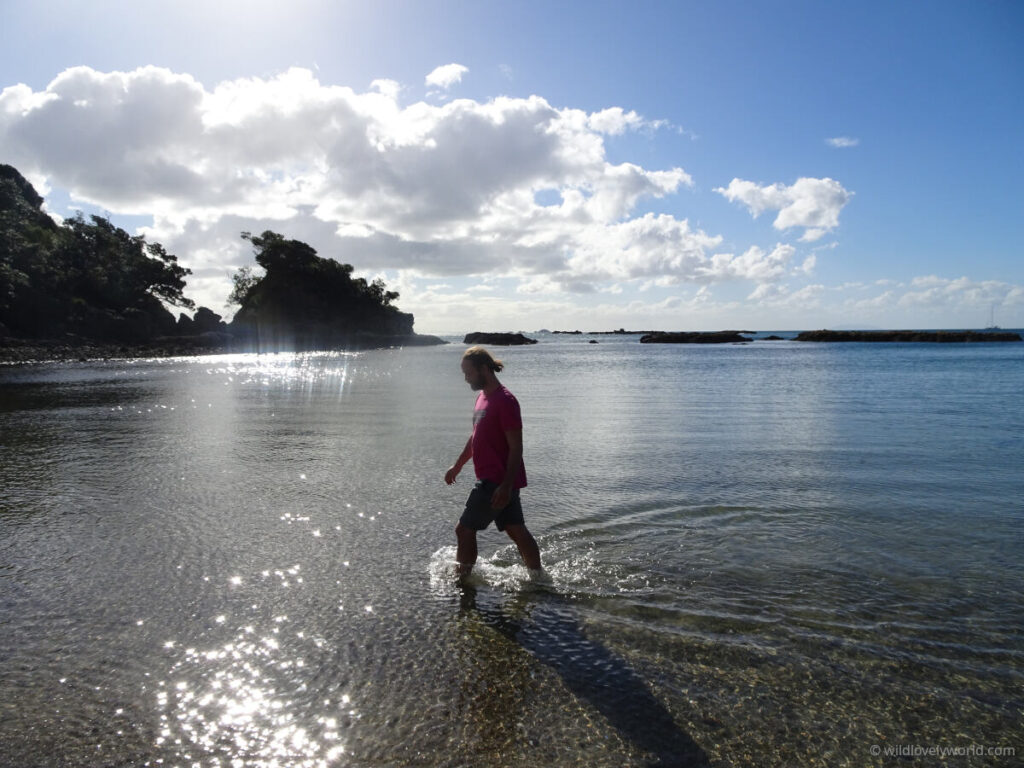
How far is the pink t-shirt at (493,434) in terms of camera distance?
5438 millimetres

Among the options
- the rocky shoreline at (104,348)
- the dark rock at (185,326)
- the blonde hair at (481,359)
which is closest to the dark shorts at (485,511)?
the blonde hair at (481,359)

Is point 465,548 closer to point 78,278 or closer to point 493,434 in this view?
point 493,434

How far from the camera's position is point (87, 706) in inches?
145

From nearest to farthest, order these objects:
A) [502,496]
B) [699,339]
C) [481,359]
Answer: [502,496], [481,359], [699,339]

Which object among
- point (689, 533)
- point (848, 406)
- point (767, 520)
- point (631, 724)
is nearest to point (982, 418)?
point (848, 406)

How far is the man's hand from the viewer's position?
5316 mm

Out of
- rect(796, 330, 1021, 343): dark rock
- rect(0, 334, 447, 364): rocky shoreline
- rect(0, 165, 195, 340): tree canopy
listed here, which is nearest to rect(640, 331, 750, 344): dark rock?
rect(796, 330, 1021, 343): dark rock

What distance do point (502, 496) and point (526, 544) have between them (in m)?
0.71

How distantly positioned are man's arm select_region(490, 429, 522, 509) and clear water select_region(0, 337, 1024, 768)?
85cm

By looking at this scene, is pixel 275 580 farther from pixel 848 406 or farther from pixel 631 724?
pixel 848 406

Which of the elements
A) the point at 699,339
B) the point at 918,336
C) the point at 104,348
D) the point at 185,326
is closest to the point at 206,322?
the point at 185,326

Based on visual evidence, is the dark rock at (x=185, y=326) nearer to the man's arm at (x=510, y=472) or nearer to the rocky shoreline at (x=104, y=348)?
the rocky shoreline at (x=104, y=348)

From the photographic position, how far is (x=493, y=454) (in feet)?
18.1

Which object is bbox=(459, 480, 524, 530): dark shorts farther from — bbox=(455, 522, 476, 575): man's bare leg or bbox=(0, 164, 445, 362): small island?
bbox=(0, 164, 445, 362): small island
